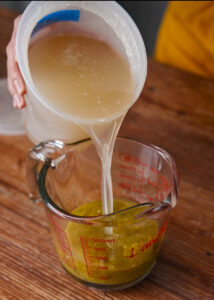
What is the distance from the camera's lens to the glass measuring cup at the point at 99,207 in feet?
2.42

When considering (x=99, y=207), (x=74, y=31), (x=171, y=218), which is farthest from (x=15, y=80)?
(x=171, y=218)

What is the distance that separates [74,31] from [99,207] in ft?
1.06

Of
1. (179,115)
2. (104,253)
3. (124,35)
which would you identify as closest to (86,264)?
(104,253)

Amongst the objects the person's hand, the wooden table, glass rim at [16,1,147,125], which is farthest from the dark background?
glass rim at [16,1,147,125]

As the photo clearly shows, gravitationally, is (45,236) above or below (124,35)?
below

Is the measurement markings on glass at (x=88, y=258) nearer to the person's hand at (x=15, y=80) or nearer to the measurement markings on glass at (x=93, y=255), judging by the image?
the measurement markings on glass at (x=93, y=255)

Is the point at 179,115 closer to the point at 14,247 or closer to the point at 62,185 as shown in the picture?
the point at 62,185

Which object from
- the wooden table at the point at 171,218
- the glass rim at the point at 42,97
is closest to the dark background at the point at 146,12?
the wooden table at the point at 171,218

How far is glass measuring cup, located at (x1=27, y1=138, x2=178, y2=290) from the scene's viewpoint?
738mm

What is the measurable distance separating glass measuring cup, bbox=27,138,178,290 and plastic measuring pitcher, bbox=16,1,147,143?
5 cm

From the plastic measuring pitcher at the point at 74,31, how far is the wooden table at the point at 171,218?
0.18 meters

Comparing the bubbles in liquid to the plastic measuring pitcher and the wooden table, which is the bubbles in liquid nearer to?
the plastic measuring pitcher

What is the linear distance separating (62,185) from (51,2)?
0.32m

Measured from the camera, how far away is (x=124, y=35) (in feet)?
2.77
